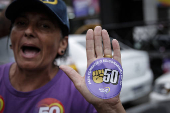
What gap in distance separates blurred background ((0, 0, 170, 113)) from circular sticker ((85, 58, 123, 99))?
0.95 m

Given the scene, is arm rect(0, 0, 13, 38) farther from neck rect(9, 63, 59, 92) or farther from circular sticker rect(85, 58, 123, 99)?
circular sticker rect(85, 58, 123, 99)

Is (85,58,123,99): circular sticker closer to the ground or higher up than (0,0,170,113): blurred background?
higher up

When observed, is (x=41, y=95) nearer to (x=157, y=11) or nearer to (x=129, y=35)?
(x=129, y=35)

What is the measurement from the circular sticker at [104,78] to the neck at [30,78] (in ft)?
1.33

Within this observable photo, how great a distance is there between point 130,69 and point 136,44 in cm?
469

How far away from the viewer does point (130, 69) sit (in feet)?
12.8

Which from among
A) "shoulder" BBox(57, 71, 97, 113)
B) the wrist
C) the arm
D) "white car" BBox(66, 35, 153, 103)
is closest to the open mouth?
"shoulder" BBox(57, 71, 97, 113)

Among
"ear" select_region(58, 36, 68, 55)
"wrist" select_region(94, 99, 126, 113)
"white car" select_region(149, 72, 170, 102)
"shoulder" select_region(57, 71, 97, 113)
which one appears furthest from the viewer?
"white car" select_region(149, 72, 170, 102)

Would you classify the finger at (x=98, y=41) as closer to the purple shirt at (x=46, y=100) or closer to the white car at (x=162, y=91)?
the purple shirt at (x=46, y=100)

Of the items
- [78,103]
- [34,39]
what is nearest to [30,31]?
[34,39]

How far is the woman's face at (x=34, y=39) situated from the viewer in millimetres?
1328

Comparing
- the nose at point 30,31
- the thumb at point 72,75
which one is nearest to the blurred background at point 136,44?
the nose at point 30,31

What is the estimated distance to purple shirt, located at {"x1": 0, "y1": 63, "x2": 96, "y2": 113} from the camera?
129cm

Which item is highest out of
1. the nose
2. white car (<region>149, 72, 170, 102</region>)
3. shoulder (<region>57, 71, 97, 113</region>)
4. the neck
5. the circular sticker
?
the nose
